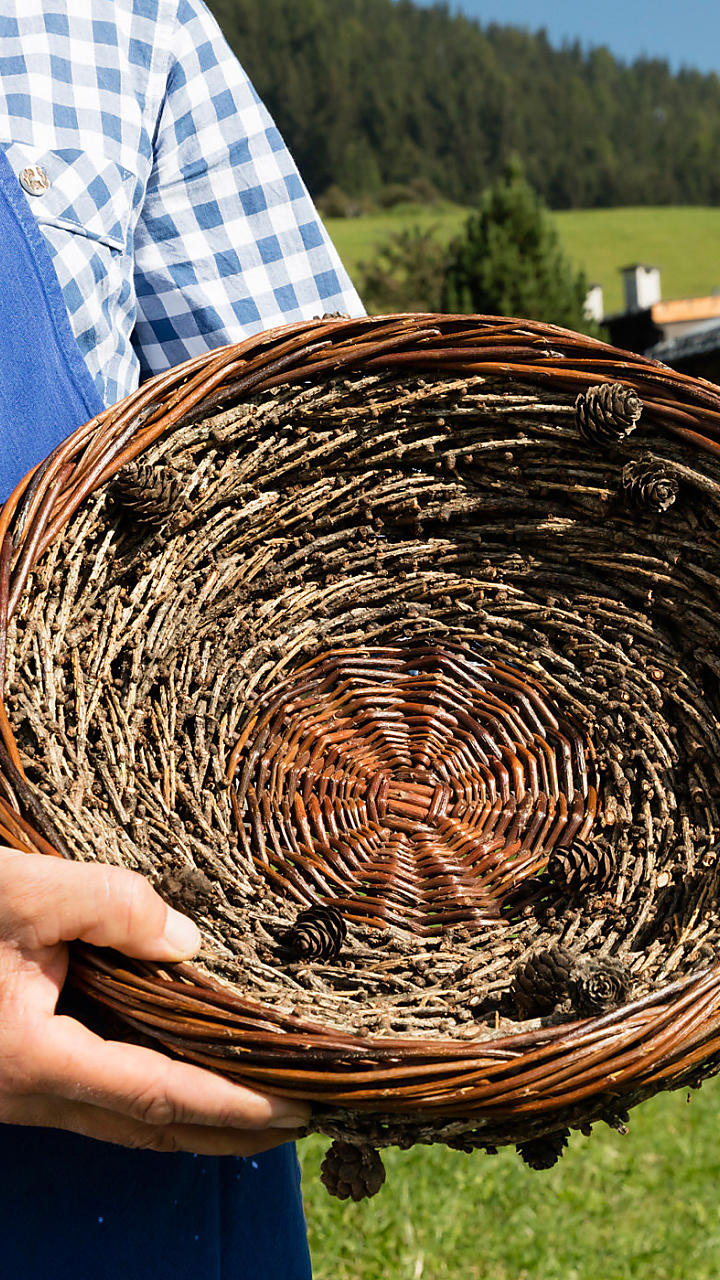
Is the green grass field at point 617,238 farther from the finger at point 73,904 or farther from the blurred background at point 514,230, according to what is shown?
the finger at point 73,904

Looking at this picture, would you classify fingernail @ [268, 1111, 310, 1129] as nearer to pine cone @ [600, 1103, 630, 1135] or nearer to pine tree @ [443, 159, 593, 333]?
pine cone @ [600, 1103, 630, 1135]

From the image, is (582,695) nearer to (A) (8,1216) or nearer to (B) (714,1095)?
(A) (8,1216)

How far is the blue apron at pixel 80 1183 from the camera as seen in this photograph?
84cm

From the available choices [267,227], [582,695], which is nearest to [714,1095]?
[582,695]

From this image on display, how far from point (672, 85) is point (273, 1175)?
6321 cm

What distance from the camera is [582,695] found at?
1281mm

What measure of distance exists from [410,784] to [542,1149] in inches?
26.0

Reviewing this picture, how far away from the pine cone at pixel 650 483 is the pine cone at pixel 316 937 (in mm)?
550

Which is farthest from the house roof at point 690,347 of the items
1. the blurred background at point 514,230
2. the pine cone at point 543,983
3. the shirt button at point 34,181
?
the pine cone at point 543,983

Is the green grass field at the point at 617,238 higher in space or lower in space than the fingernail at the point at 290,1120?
lower

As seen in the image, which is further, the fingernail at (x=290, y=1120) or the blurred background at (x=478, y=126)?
the blurred background at (x=478, y=126)

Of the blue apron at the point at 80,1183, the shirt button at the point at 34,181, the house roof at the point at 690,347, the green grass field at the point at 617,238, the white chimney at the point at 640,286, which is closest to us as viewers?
the blue apron at the point at 80,1183

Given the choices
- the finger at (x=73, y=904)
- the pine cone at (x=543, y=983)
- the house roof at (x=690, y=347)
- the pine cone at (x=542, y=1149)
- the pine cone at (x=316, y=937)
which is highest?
the finger at (x=73, y=904)

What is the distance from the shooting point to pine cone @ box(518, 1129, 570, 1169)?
2.26ft
